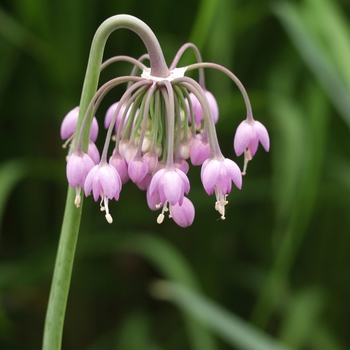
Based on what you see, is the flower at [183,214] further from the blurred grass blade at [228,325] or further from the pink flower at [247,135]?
the blurred grass blade at [228,325]

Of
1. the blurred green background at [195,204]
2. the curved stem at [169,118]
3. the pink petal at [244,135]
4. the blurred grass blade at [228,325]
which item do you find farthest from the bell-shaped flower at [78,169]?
the blurred green background at [195,204]

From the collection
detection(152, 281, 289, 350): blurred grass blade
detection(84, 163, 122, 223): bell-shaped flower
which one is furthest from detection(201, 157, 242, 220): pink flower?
detection(152, 281, 289, 350): blurred grass blade

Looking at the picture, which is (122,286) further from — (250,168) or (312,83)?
(312,83)

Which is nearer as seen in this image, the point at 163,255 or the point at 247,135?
the point at 247,135

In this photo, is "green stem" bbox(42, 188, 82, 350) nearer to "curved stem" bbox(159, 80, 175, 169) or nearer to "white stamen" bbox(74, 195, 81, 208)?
"white stamen" bbox(74, 195, 81, 208)

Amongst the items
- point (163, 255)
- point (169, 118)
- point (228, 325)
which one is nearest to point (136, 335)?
point (163, 255)

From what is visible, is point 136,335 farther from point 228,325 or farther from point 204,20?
point 204,20
